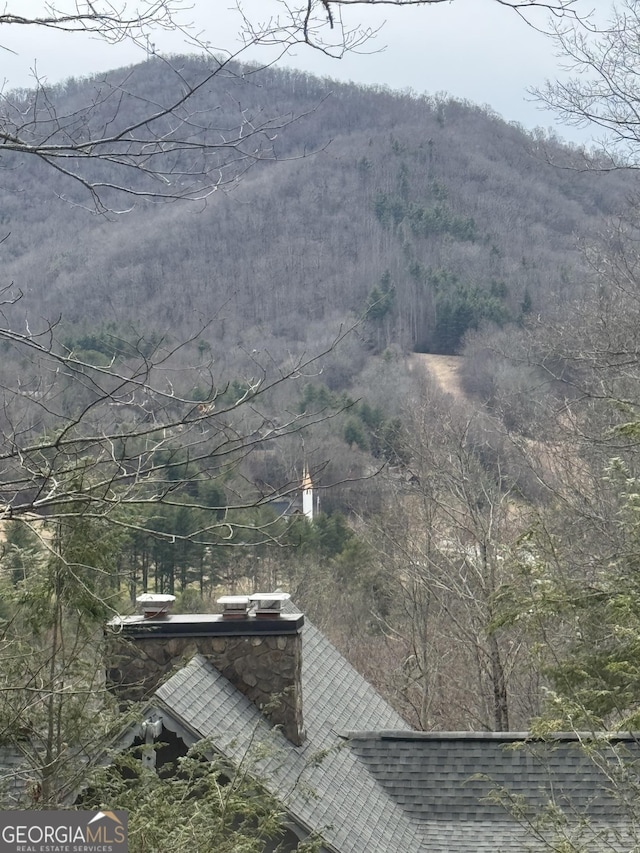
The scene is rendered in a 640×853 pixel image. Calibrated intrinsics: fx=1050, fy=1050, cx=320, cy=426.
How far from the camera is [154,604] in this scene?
899 cm

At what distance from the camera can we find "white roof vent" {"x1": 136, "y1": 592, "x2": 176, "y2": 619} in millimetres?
8633

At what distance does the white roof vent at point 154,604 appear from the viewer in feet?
28.3

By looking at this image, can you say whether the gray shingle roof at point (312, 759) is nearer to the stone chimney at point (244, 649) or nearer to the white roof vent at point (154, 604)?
the stone chimney at point (244, 649)

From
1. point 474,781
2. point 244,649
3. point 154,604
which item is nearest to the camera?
point 244,649

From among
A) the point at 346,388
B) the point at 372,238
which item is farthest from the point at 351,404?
the point at 372,238

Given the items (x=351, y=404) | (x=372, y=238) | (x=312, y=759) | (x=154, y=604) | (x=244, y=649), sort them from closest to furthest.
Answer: (x=351, y=404) → (x=312, y=759) → (x=244, y=649) → (x=154, y=604) → (x=372, y=238)

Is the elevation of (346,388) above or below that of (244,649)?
below

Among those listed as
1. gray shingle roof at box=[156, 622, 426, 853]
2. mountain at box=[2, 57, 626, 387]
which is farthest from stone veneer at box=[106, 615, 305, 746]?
mountain at box=[2, 57, 626, 387]

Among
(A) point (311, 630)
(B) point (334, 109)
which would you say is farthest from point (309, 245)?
(A) point (311, 630)

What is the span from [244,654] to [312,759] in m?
2.35

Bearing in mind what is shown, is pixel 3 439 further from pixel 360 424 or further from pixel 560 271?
pixel 560 271

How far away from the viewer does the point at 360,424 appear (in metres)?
46.6

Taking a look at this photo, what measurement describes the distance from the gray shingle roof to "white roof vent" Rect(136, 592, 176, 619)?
57 centimetres

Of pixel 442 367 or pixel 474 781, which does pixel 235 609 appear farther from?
pixel 442 367
